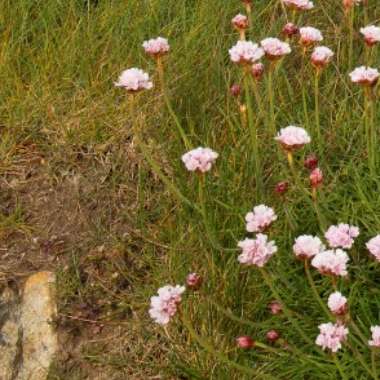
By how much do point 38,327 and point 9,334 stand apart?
9 cm

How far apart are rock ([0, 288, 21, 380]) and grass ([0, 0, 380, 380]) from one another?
0.07m

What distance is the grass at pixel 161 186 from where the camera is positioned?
216 cm

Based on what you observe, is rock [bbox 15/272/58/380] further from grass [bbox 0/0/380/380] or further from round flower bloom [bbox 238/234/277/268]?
round flower bloom [bbox 238/234/277/268]

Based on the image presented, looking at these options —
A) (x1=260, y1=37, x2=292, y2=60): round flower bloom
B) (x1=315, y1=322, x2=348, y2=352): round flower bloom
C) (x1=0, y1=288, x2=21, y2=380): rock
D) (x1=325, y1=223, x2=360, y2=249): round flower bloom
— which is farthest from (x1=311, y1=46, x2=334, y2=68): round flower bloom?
(x1=0, y1=288, x2=21, y2=380): rock

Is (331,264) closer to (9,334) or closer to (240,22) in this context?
(240,22)

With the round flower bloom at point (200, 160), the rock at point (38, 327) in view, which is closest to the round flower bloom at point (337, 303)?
the round flower bloom at point (200, 160)

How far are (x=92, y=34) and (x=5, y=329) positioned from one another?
111 cm

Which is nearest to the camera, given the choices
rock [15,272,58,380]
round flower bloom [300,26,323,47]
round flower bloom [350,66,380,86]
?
round flower bloom [350,66,380,86]

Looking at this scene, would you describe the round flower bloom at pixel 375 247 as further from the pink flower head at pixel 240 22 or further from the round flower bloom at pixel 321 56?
the pink flower head at pixel 240 22

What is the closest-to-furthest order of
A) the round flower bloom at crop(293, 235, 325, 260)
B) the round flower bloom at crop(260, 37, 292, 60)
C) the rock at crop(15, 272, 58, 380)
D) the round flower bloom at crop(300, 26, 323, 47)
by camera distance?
the round flower bloom at crop(293, 235, 325, 260) → the round flower bloom at crop(260, 37, 292, 60) → the round flower bloom at crop(300, 26, 323, 47) → the rock at crop(15, 272, 58, 380)

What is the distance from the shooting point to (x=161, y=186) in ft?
8.56

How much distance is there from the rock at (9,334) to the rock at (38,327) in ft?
0.06

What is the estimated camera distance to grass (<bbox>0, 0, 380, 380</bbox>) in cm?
216

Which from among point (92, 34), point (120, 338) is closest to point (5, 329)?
point (120, 338)
